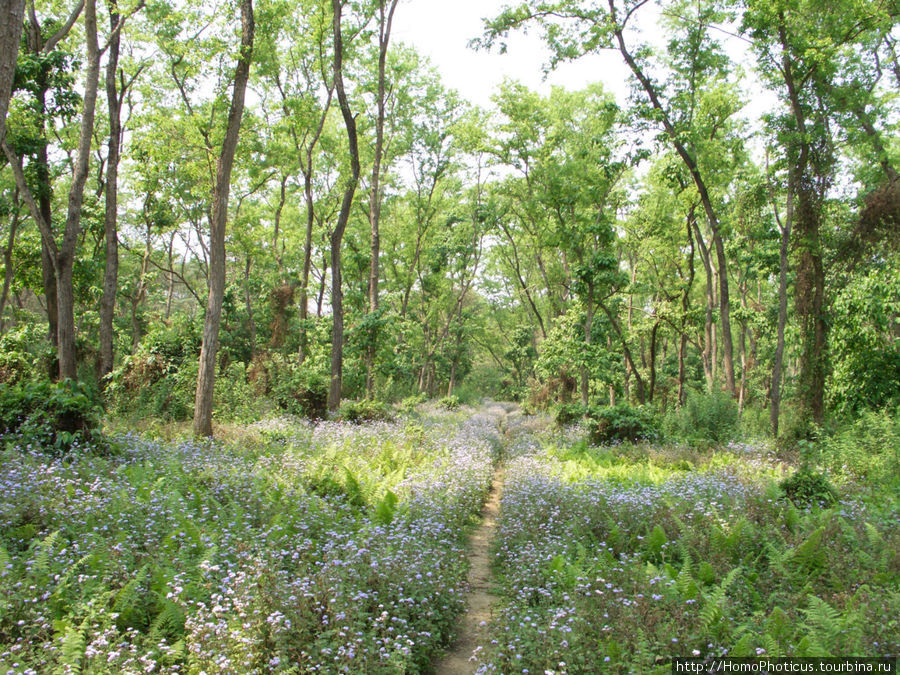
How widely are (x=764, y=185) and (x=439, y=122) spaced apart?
16.8 meters

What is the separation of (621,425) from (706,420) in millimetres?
2422

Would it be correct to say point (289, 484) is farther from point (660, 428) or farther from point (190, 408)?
point (660, 428)

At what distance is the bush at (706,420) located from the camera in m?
14.5

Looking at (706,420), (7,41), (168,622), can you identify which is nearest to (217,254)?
(7,41)

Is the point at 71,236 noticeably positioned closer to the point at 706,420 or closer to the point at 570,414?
the point at 570,414

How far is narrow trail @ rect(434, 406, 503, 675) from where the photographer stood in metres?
4.32

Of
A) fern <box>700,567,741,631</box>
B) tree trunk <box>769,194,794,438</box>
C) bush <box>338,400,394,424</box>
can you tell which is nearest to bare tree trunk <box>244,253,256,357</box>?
bush <box>338,400,394,424</box>

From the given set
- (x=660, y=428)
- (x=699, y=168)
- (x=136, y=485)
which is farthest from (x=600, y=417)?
(x=136, y=485)

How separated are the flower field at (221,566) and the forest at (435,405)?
0.13 ft

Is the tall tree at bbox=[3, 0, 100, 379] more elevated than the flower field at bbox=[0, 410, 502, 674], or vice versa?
the tall tree at bbox=[3, 0, 100, 379]

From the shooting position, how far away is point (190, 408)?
1543 cm

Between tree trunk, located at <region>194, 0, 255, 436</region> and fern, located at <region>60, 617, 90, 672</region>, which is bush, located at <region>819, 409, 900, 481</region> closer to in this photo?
fern, located at <region>60, 617, 90, 672</region>

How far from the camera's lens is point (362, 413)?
16500 mm

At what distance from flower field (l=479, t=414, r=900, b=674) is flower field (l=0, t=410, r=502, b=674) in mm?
808
